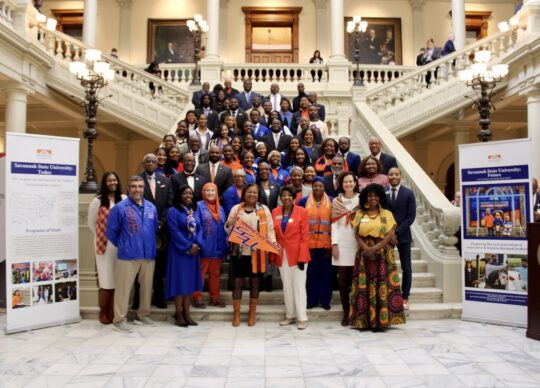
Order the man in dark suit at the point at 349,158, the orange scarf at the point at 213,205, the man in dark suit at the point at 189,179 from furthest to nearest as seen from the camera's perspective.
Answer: the man in dark suit at the point at 349,158, the man in dark suit at the point at 189,179, the orange scarf at the point at 213,205

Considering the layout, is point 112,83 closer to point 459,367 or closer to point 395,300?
point 395,300

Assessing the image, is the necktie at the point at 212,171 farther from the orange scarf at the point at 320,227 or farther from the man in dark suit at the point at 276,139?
the orange scarf at the point at 320,227

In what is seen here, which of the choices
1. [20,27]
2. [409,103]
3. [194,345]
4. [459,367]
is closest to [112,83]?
[20,27]

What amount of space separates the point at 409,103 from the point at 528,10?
3.64 meters

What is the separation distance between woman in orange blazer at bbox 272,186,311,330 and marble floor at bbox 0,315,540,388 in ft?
0.90

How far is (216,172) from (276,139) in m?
2.16

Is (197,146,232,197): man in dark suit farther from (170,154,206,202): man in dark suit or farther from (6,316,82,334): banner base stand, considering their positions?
(6,316,82,334): banner base stand

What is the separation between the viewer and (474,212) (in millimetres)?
6328

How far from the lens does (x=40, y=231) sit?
5.89 m

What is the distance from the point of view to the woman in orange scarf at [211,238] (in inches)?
239

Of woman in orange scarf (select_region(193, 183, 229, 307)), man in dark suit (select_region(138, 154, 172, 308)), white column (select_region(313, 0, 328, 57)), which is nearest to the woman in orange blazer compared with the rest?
woman in orange scarf (select_region(193, 183, 229, 307))

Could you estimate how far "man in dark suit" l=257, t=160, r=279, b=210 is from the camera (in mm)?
6547

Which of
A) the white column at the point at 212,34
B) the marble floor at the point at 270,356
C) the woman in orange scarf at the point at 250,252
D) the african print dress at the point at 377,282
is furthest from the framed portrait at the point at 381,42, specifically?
the marble floor at the point at 270,356

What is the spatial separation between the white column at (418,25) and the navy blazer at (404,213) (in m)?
16.1
